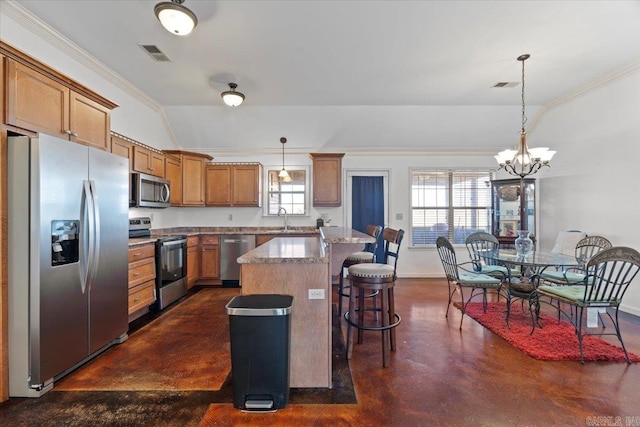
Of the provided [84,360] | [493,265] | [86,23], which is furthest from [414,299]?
[86,23]

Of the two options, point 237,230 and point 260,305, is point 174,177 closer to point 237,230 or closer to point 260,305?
point 237,230

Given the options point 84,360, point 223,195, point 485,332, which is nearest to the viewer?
point 84,360

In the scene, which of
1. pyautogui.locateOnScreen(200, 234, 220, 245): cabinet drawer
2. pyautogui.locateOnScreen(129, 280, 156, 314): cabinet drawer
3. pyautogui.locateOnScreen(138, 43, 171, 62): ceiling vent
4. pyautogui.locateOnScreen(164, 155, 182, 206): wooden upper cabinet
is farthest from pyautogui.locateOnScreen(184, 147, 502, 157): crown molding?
pyautogui.locateOnScreen(129, 280, 156, 314): cabinet drawer

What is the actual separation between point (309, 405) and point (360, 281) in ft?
3.18

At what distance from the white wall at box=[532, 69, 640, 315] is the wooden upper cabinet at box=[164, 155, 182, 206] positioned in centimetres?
633

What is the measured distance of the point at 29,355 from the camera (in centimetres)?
198

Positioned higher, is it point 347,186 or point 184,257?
point 347,186

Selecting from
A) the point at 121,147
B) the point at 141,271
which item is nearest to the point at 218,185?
the point at 121,147

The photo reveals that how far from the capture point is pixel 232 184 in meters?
5.37

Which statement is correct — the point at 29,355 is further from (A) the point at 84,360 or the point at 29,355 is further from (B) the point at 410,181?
(B) the point at 410,181

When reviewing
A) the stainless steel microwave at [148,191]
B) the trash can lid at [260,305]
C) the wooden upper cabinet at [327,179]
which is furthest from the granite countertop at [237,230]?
the trash can lid at [260,305]

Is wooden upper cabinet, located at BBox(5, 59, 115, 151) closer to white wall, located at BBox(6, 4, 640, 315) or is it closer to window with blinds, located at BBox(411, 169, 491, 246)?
white wall, located at BBox(6, 4, 640, 315)

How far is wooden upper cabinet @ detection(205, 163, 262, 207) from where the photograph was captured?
17.6 ft

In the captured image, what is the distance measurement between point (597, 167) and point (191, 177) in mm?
6273
